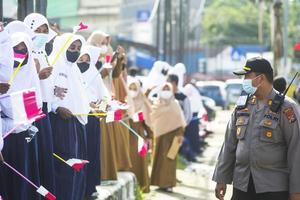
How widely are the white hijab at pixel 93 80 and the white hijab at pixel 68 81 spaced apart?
0.79m

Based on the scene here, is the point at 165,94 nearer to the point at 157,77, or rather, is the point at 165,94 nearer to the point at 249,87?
the point at 157,77

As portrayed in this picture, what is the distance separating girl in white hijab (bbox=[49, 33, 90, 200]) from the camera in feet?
24.8

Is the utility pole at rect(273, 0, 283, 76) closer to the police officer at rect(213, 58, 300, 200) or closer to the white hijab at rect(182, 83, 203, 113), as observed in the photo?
the white hijab at rect(182, 83, 203, 113)

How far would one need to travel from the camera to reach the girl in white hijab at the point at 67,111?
7.57 meters

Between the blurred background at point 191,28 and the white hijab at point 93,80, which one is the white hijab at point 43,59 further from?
the white hijab at point 93,80

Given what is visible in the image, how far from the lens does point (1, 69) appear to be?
19.5ft

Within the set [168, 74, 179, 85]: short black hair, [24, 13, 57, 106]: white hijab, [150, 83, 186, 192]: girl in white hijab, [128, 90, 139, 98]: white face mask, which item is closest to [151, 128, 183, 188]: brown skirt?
[150, 83, 186, 192]: girl in white hijab

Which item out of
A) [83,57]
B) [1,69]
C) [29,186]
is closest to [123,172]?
[83,57]

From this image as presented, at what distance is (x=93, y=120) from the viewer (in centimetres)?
887

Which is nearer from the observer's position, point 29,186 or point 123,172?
point 29,186

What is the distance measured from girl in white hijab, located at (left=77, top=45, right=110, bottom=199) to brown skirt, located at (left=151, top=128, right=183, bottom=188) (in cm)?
377

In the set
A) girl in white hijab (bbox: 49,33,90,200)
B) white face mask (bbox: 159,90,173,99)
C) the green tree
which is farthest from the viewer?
the green tree

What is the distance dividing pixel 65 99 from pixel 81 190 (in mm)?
1169

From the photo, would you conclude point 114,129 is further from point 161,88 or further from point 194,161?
point 194,161
